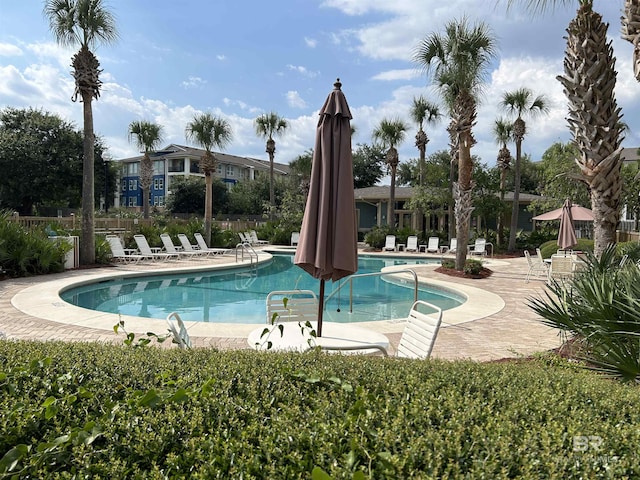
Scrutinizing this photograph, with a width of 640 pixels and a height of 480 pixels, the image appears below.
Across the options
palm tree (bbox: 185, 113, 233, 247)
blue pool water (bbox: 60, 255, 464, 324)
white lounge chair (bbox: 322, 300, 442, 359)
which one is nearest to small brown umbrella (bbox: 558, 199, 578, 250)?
blue pool water (bbox: 60, 255, 464, 324)

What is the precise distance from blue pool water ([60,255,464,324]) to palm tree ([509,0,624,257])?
4.46 metres

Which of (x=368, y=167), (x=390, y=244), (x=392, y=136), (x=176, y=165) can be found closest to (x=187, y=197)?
(x=176, y=165)

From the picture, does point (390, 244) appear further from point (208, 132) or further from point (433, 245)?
point (208, 132)

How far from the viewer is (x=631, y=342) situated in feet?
13.4

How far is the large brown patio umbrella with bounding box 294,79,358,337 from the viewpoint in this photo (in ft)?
16.2

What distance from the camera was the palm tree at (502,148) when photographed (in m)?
29.2

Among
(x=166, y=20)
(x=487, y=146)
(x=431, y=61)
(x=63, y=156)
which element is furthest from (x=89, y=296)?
(x=63, y=156)

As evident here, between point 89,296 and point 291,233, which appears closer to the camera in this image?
point 89,296

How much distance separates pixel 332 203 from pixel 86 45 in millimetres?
14810

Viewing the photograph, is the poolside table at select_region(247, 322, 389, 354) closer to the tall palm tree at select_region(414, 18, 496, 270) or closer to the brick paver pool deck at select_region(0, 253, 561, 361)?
the brick paver pool deck at select_region(0, 253, 561, 361)

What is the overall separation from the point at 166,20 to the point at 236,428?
10607 mm

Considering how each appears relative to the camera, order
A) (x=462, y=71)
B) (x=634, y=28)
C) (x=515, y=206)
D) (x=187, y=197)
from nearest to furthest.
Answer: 1. (x=634, y=28)
2. (x=462, y=71)
3. (x=515, y=206)
4. (x=187, y=197)

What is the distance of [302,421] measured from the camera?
6.60 ft

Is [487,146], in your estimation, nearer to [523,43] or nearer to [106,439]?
[523,43]
